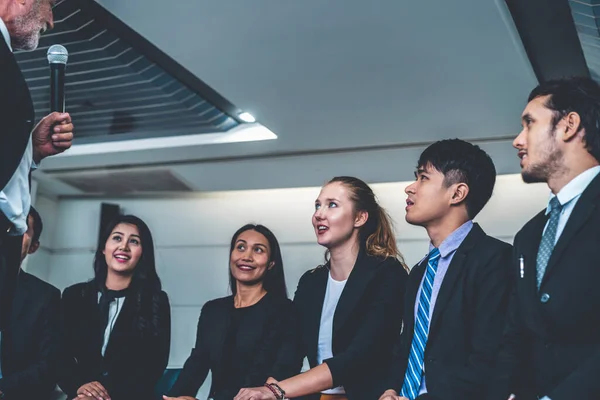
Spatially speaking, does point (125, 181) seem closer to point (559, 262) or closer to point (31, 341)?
point (31, 341)

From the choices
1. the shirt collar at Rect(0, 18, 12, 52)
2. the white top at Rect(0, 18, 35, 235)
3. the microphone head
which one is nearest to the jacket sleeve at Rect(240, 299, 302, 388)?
the white top at Rect(0, 18, 35, 235)

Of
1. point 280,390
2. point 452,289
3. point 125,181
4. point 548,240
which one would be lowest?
point 280,390

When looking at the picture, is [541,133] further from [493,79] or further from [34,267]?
[34,267]

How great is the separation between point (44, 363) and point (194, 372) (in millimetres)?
783

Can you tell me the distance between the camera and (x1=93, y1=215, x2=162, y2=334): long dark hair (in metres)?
3.80

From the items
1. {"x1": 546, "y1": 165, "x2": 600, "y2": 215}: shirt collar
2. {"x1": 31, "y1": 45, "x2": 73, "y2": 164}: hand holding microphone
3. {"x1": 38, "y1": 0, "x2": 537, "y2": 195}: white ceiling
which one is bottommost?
{"x1": 546, "y1": 165, "x2": 600, "y2": 215}: shirt collar

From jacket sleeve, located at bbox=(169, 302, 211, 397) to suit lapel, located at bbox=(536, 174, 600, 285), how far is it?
1.87m

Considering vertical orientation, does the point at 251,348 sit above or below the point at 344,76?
below

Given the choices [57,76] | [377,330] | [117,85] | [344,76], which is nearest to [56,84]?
[57,76]

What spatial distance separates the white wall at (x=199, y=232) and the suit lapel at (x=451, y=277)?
3.27m

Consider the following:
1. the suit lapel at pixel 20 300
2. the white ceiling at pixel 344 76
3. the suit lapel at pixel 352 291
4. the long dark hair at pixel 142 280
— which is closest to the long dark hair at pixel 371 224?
the suit lapel at pixel 352 291

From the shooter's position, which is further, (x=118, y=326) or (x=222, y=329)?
(x=118, y=326)

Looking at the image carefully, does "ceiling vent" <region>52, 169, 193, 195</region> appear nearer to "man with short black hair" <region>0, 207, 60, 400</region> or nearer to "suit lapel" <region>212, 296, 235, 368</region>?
"man with short black hair" <region>0, 207, 60, 400</region>

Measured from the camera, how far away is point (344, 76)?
13.1ft
